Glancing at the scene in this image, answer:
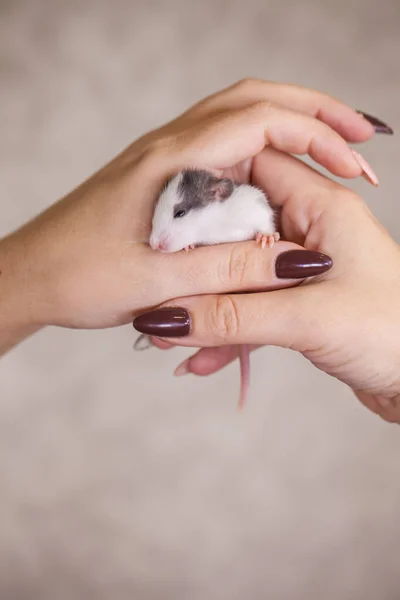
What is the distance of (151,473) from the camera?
Result: 8.05ft

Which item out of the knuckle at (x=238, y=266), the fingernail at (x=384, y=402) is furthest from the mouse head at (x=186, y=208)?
the fingernail at (x=384, y=402)

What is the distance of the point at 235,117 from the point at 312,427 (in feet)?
4.67

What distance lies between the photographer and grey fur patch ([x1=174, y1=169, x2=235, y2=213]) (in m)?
1.33

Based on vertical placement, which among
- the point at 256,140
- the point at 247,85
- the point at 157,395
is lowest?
the point at 157,395

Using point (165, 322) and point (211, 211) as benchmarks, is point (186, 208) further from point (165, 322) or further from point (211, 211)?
point (165, 322)

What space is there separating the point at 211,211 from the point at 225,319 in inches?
11.1

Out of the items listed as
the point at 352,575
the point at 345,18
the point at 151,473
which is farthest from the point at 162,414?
the point at 345,18

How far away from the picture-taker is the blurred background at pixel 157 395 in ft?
7.74

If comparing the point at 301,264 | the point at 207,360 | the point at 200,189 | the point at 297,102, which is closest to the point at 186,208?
the point at 200,189

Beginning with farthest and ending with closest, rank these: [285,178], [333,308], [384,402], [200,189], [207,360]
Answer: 1. [207,360]
2. [384,402]
3. [285,178]
4. [200,189]
5. [333,308]

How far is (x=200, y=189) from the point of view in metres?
1.36

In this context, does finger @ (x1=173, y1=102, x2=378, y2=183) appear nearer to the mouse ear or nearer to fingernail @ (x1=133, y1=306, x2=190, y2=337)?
the mouse ear

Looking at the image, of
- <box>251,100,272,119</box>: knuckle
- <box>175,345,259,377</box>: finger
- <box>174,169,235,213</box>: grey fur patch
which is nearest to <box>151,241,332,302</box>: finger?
<box>174,169,235,213</box>: grey fur patch

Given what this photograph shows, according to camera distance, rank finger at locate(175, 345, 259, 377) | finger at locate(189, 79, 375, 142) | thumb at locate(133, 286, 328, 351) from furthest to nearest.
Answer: finger at locate(175, 345, 259, 377)
finger at locate(189, 79, 375, 142)
thumb at locate(133, 286, 328, 351)
